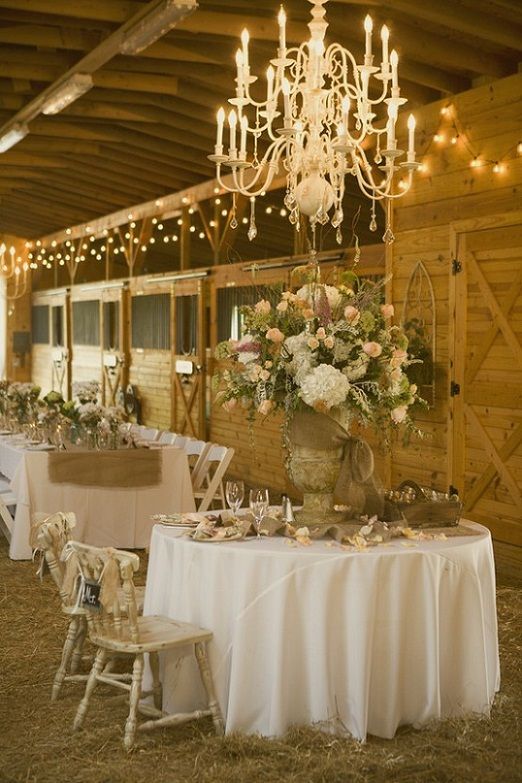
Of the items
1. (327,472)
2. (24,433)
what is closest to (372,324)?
(327,472)

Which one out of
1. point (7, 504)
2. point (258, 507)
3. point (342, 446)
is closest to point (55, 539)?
point (258, 507)

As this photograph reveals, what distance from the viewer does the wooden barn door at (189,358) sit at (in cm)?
1188

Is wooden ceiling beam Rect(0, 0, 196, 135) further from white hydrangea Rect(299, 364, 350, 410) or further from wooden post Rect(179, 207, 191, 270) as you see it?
wooden post Rect(179, 207, 191, 270)

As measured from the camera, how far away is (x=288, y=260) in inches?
388

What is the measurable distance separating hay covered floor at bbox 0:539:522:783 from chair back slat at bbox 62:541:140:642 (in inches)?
16.7

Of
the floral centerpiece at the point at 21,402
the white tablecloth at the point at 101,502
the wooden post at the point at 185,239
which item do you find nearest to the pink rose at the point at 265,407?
the white tablecloth at the point at 101,502

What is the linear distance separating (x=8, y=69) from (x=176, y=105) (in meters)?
1.64

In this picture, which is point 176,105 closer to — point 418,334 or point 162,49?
point 162,49

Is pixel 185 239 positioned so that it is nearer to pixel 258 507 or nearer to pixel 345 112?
pixel 345 112

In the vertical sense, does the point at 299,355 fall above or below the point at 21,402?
above

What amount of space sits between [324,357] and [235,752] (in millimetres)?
1491

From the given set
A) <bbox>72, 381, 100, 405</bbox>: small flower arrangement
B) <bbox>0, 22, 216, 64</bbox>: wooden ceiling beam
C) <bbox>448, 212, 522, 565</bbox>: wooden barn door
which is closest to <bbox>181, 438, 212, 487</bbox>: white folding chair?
<bbox>72, 381, 100, 405</bbox>: small flower arrangement

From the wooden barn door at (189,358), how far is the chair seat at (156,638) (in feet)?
26.6

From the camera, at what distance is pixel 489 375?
711 centimetres
